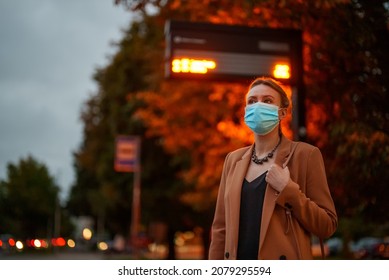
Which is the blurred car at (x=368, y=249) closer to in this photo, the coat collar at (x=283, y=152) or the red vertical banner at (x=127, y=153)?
the coat collar at (x=283, y=152)

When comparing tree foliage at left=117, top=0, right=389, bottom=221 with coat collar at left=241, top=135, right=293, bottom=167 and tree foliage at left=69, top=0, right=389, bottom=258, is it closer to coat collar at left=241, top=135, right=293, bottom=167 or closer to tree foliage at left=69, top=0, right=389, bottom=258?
tree foliage at left=69, top=0, right=389, bottom=258

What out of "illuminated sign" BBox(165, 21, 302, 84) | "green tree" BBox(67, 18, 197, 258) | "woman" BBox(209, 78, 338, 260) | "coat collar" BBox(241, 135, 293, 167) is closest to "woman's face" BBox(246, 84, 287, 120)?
"woman" BBox(209, 78, 338, 260)

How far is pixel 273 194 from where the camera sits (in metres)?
2.49

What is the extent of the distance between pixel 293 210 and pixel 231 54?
3416 millimetres

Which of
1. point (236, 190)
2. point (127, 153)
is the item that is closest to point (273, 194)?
point (236, 190)

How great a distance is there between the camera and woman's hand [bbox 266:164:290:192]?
2.43m

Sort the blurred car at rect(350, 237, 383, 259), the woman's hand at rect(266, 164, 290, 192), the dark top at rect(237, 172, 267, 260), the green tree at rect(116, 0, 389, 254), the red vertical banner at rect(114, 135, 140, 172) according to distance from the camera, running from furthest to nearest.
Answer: the red vertical banner at rect(114, 135, 140, 172), the blurred car at rect(350, 237, 383, 259), the green tree at rect(116, 0, 389, 254), the dark top at rect(237, 172, 267, 260), the woman's hand at rect(266, 164, 290, 192)

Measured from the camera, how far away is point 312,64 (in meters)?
6.43

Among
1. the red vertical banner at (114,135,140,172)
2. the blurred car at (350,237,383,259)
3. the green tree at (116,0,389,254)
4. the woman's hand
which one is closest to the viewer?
the woman's hand

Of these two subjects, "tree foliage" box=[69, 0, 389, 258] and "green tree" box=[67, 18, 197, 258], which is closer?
"tree foliage" box=[69, 0, 389, 258]

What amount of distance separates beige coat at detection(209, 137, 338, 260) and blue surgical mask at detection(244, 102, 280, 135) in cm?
11

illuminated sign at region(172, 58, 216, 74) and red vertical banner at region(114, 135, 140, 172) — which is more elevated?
illuminated sign at region(172, 58, 216, 74)

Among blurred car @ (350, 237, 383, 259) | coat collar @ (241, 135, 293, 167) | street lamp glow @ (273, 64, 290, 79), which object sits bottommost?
blurred car @ (350, 237, 383, 259)
